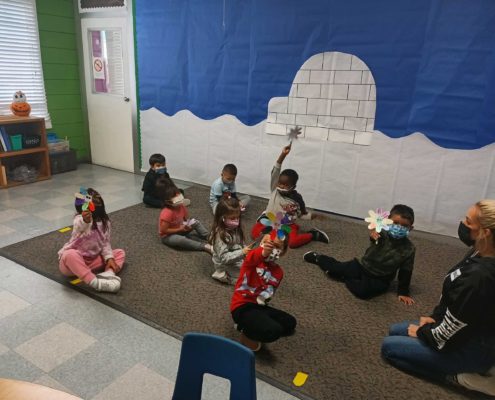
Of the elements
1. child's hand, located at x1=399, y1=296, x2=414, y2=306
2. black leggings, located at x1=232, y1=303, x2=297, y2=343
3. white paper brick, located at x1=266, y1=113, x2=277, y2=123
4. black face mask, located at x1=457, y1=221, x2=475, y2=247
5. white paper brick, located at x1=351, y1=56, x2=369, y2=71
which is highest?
white paper brick, located at x1=351, y1=56, x2=369, y2=71

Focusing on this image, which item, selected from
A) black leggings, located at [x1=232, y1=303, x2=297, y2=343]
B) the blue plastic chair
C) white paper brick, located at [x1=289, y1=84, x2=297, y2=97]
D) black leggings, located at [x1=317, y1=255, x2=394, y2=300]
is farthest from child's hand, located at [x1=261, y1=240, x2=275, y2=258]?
white paper brick, located at [x1=289, y1=84, x2=297, y2=97]

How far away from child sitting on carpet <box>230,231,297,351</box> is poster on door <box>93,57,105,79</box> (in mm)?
4221

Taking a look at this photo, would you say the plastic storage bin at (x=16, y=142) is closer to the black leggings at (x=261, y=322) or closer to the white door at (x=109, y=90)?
the white door at (x=109, y=90)

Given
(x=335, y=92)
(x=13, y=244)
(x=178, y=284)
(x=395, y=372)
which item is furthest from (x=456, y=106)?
(x=13, y=244)

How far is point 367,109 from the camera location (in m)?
3.47

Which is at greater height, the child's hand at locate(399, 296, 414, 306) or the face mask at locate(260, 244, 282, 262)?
the face mask at locate(260, 244, 282, 262)

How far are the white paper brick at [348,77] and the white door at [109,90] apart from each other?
8.61 feet

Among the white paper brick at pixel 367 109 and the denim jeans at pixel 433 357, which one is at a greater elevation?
the white paper brick at pixel 367 109

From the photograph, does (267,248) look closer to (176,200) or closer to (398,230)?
→ (398,230)

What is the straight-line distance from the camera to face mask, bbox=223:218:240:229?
232 cm

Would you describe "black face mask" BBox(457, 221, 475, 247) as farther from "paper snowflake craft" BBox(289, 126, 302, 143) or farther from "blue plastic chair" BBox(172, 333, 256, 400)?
"paper snowflake craft" BBox(289, 126, 302, 143)

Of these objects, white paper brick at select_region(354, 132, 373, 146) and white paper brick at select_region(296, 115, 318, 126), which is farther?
white paper brick at select_region(296, 115, 318, 126)

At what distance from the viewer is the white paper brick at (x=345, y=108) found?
352 centimetres

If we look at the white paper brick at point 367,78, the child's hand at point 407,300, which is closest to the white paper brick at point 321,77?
the white paper brick at point 367,78
